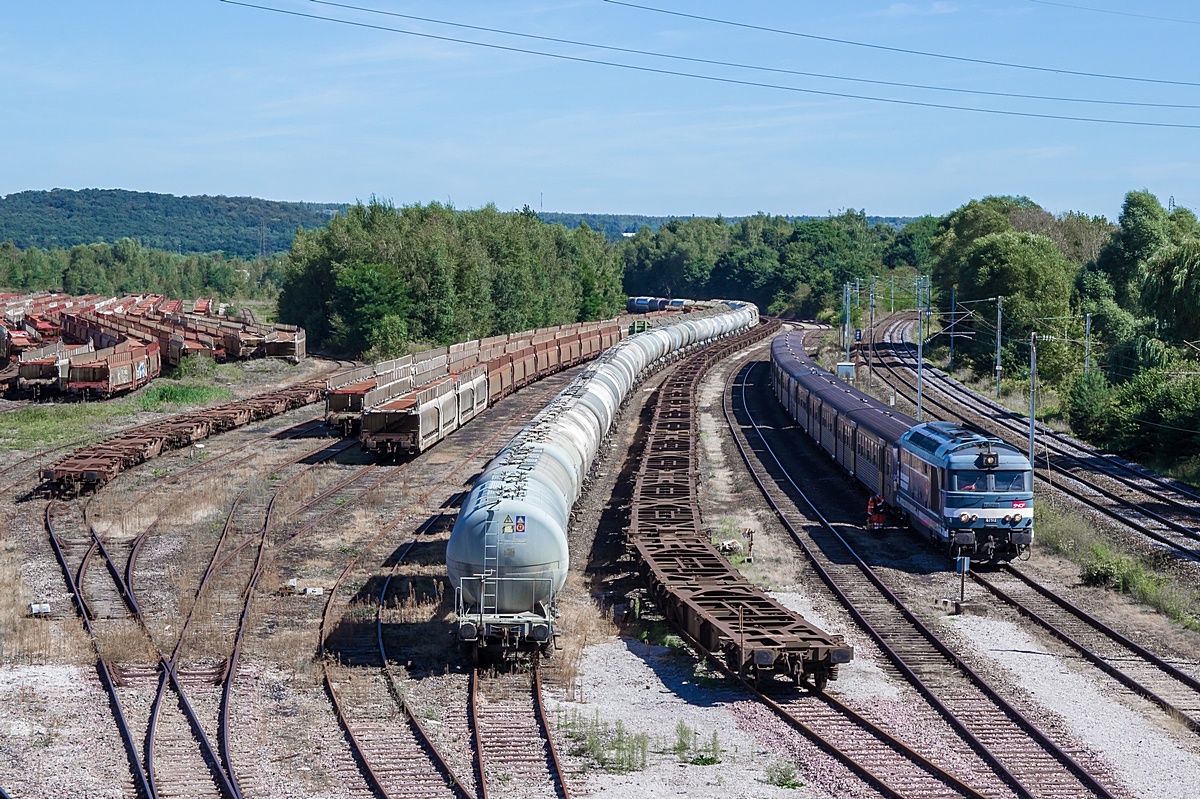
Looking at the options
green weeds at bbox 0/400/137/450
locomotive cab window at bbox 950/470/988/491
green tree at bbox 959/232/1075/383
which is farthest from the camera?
green tree at bbox 959/232/1075/383

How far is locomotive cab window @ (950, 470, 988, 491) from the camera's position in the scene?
1121 inches

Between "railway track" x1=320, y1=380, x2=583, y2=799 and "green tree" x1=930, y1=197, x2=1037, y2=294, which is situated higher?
"green tree" x1=930, y1=197, x2=1037, y2=294

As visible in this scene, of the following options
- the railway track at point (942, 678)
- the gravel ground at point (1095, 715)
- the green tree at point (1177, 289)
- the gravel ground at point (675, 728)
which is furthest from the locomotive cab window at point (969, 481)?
the green tree at point (1177, 289)

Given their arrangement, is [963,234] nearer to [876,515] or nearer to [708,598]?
[876,515]

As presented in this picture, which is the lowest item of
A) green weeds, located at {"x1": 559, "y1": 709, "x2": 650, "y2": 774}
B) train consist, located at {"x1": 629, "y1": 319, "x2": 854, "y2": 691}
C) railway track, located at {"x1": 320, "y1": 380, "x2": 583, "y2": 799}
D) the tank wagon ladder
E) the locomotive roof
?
green weeds, located at {"x1": 559, "y1": 709, "x2": 650, "y2": 774}

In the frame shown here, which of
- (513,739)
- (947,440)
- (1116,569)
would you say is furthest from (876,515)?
(513,739)

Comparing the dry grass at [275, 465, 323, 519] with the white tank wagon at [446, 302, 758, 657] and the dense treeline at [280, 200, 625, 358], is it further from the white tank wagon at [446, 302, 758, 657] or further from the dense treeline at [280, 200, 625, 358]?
the dense treeline at [280, 200, 625, 358]

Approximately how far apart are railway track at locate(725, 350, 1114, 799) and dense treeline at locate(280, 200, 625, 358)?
2188 inches

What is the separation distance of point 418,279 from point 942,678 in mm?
75977

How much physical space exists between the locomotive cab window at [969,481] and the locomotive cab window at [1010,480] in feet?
1.04

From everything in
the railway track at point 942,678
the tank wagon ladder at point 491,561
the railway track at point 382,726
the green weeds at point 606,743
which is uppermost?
the tank wagon ladder at point 491,561

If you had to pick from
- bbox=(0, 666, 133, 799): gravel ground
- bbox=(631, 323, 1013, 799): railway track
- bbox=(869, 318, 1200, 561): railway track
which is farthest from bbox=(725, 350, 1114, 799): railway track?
bbox=(0, 666, 133, 799): gravel ground

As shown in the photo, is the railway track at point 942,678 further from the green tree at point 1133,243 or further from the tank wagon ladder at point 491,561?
the green tree at point 1133,243

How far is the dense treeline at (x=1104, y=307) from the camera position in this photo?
160ft
